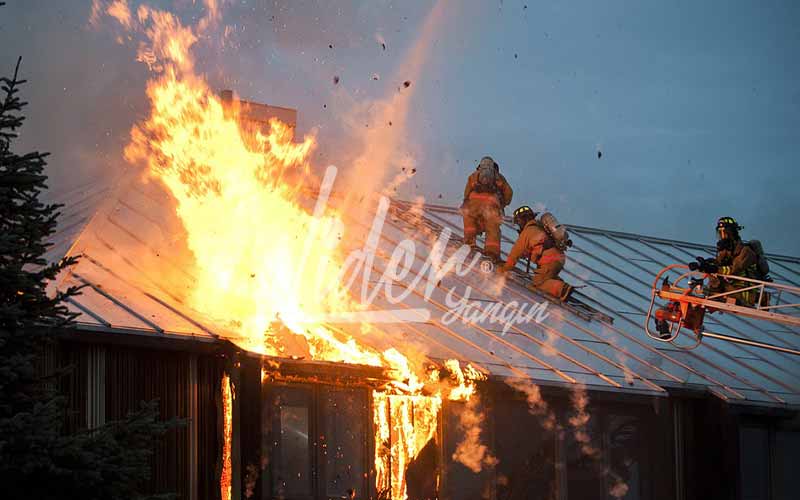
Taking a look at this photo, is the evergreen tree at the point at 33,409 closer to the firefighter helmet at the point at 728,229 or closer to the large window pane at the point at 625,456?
the large window pane at the point at 625,456

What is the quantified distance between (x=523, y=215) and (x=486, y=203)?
0.72 metres

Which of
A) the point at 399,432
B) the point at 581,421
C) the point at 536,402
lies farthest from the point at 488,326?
the point at 399,432

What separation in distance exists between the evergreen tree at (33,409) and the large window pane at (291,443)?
3.93 m

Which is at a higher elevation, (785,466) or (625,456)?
(625,456)

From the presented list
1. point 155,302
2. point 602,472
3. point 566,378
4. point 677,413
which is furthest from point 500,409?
→ point 155,302

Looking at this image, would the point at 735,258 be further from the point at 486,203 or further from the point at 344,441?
the point at 344,441

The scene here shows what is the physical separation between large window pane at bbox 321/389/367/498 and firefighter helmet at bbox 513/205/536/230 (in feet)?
26.1

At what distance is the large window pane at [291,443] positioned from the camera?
1348 centimetres

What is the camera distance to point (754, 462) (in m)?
19.4

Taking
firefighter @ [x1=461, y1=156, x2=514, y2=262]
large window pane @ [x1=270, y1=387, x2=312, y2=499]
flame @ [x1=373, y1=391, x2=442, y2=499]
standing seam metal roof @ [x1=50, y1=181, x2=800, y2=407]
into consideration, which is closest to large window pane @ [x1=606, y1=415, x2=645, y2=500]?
standing seam metal roof @ [x1=50, y1=181, x2=800, y2=407]

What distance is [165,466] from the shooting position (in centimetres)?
1262

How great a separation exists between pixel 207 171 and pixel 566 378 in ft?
20.0

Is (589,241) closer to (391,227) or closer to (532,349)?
(391,227)

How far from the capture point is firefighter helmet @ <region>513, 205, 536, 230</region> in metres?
21.8
